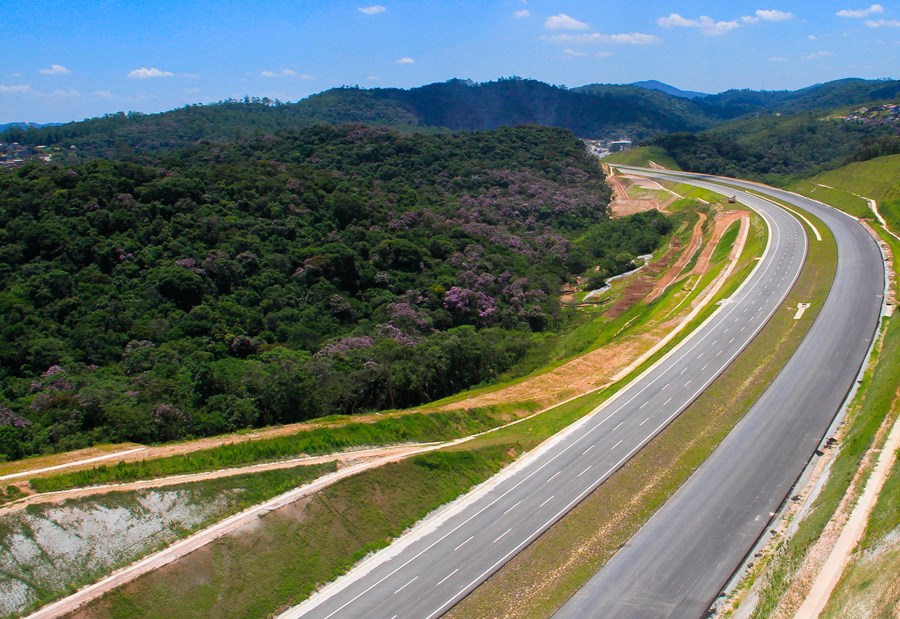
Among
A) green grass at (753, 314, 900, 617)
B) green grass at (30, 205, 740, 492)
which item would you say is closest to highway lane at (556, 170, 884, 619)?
green grass at (753, 314, 900, 617)

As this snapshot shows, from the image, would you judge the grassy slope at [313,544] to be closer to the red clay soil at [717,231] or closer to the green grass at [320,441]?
the green grass at [320,441]

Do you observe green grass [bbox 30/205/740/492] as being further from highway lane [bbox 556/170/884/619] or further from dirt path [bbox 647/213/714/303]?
dirt path [bbox 647/213/714/303]


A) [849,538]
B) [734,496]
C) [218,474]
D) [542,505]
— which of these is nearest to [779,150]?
[734,496]

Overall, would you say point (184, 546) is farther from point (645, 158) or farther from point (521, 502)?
point (645, 158)

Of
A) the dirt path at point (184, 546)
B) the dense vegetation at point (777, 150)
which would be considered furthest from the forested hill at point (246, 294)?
the dense vegetation at point (777, 150)

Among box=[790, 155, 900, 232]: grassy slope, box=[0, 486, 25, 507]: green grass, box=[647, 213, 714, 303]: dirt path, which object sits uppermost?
box=[790, 155, 900, 232]: grassy slope

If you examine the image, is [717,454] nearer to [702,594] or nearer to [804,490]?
[804,490]
